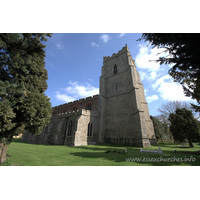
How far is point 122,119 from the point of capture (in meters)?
18.0

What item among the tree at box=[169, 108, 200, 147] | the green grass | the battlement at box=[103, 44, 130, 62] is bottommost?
the green grass

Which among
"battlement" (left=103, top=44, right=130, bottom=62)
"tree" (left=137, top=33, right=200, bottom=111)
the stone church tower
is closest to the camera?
"tree" (left=137, top=33, right=200, bottom=111)

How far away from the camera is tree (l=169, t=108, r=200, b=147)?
15312mm

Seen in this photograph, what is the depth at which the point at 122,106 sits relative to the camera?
19.0 metres

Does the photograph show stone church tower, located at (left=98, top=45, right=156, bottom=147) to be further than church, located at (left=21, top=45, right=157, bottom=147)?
No

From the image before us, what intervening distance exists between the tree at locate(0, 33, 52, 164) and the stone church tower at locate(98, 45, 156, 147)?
1320 cm

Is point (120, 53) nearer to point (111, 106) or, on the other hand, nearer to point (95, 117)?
point (111, 106)

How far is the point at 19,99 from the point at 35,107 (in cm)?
94

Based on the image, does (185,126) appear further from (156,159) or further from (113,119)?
(156,159)

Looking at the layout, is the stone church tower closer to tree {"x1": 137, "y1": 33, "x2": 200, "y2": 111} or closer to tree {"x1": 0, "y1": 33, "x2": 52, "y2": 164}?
tree {"x1": 137, "y1": 33, "x2": 200, "y2": 111}

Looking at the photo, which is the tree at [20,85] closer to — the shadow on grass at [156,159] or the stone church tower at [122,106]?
the shadow on grass at [156,159]

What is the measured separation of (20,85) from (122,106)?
16881 millimetres

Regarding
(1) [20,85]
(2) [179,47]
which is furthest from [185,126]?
(1) [20,85]

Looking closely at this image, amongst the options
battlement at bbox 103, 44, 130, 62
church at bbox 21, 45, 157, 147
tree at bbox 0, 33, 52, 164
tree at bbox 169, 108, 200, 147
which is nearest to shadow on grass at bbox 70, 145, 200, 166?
tree at bbox 0, 33, 52, 164
